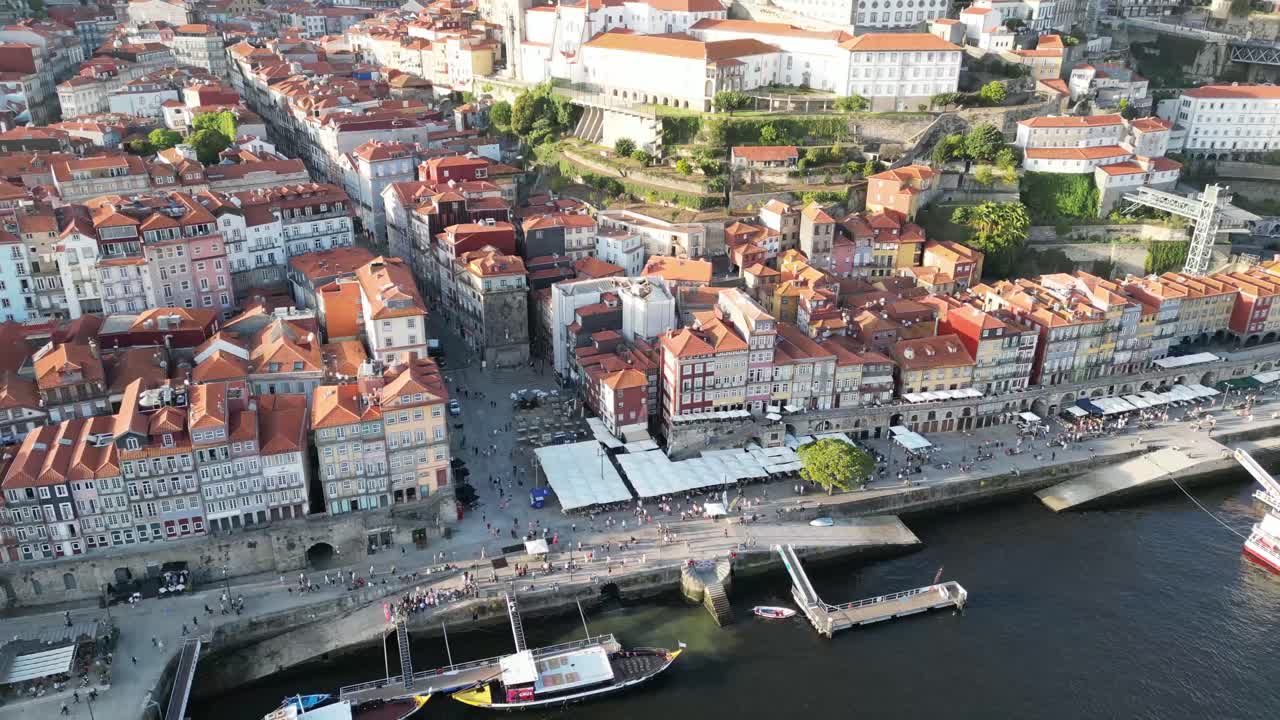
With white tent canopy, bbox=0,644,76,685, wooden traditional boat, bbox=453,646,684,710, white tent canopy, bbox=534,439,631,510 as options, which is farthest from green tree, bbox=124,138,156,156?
wooden traditional boat, bbox=453,646,684,710

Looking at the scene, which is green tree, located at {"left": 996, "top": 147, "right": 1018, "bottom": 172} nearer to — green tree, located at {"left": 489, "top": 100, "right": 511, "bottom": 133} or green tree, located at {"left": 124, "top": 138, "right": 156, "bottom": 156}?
green tree, located at {"left": 489, "top": 100, "right": 511, "bottom": 133}

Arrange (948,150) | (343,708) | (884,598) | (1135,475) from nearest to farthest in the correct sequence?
(343,708), (884,598), (1135,475), (948,150)

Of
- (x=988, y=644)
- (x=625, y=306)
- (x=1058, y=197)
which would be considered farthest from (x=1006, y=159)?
(x=988, y=644)

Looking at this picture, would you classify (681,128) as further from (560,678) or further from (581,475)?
(560,678)

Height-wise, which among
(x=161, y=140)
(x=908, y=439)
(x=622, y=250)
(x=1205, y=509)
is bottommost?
(x=1205, y=509)

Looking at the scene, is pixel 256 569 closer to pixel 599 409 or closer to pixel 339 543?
pixel 339 543

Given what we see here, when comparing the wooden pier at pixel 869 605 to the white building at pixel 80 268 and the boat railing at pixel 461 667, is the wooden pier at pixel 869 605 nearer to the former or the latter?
the boat railing at pixel 461 667

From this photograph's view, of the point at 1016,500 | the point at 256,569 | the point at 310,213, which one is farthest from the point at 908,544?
the point at 310,213

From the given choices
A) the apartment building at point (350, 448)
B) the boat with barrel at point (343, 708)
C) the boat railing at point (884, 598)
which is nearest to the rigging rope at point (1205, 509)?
the boat railing at point (884, 598)
